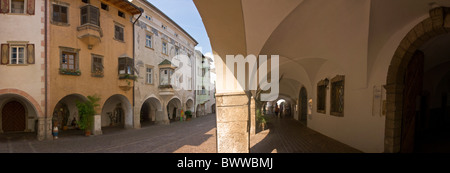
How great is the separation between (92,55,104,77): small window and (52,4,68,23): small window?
92.1 inches

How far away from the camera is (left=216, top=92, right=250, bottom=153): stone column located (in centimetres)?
393

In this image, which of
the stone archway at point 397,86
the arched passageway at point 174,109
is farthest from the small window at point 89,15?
the stone archway at point 397,86

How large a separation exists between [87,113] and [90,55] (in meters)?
3.41

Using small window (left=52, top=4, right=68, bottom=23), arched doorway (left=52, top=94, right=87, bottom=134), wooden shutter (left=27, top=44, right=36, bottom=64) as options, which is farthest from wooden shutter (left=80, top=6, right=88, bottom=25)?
arched doorway (left=52, top=94, right=87, bottom=134)

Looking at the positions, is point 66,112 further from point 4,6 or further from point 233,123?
point 233,123

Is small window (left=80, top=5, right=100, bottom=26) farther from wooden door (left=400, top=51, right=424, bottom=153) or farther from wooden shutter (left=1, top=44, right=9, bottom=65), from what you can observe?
wooden door (left=400, top=51, right=424, bottom=153)

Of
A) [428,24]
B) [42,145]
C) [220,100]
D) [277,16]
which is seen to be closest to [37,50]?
[42,145]

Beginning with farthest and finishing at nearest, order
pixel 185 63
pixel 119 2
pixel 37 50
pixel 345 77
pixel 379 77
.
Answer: pixel 185 63
pixel 119 2
pixel 37 50
pixel 345 77
pixel 379 77

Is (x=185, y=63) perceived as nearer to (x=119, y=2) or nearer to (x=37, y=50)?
(x=119, y=2)

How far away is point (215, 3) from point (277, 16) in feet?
5.37

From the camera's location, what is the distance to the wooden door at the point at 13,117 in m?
11.2

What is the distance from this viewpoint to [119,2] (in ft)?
41.1

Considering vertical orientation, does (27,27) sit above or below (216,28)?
above

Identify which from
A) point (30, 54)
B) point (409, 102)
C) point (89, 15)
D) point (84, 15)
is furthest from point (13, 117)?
point (409, 102)
